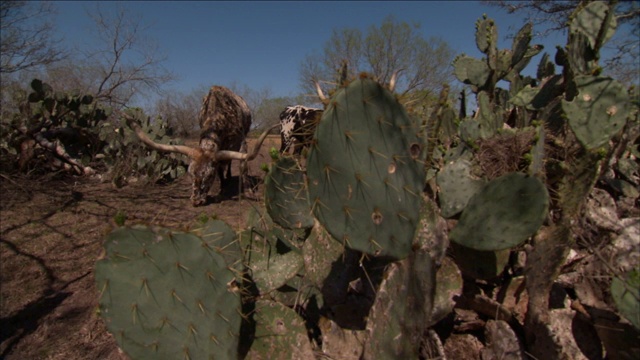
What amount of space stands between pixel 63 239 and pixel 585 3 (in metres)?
5.26

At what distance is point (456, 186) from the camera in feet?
6.45

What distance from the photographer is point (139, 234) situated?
133cm

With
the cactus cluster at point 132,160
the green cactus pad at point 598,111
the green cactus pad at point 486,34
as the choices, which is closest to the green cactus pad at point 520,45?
the green cactus pad at point 486,34

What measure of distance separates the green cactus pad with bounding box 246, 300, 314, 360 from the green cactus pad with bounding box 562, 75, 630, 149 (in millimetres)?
1623

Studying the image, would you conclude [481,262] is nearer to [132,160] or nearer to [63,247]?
[63,247]

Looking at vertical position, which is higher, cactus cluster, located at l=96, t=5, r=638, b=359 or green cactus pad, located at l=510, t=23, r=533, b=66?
green cactus pad, located at l=510, t=23, r=533, b=66

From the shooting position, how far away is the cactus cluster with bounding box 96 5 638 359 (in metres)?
1.27

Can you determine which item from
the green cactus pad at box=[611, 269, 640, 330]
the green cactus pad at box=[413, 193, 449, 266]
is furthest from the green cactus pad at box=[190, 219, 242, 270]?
the green cactus pad at box=[611, 269, 640, 330]

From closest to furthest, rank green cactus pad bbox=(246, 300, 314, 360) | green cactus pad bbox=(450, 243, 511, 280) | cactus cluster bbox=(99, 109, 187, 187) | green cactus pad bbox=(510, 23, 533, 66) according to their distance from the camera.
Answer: green cactus pad bbox=(246, 300, 314, 360), green cactus pad bbox=(450, 243, 511, 280), green cactus pad bbox=(510, 23, 533, 66), cactus cluster bbox=(99, 109, 187, 187)

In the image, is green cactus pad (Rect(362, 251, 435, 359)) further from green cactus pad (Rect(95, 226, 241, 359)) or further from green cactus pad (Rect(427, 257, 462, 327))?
green cactus pad (Rect(95, 226, 241, 359))

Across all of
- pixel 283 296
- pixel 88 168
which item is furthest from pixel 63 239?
pixel 283 296

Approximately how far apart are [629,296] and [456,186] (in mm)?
846

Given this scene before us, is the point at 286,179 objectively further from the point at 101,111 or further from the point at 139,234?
the point at 101,111

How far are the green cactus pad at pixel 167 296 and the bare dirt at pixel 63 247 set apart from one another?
9cm
